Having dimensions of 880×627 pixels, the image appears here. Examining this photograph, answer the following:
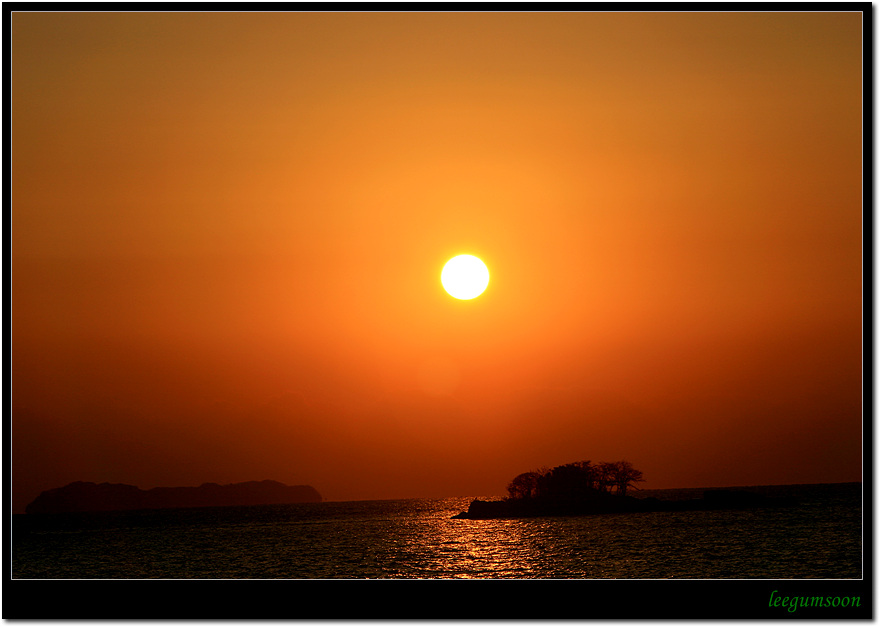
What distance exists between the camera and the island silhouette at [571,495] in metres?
87.3

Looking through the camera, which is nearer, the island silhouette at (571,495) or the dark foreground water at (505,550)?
the dark foreground water at (505,550)

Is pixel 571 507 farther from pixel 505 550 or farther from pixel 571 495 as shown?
pixel 505 550

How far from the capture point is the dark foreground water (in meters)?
40.2

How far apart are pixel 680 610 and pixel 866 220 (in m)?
6.77

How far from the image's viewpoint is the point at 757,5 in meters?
13.7

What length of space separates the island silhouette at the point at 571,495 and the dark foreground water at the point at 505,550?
3307mm

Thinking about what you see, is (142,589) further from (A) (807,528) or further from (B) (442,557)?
(A) (807,528)

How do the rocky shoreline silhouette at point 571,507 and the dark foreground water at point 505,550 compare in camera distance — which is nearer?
the dark foreground water at point 505,550

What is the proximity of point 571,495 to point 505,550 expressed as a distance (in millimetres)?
36409

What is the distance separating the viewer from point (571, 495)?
87.8m

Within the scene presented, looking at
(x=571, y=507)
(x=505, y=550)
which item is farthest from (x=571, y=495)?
(x=505, y=550)

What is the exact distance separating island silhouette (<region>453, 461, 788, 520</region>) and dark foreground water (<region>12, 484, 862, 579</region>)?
3.31m

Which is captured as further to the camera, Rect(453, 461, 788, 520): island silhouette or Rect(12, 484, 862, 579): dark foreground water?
Rect(453, 461, 788, 520): island silhouette

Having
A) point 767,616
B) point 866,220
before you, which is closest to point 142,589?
point 767,616
